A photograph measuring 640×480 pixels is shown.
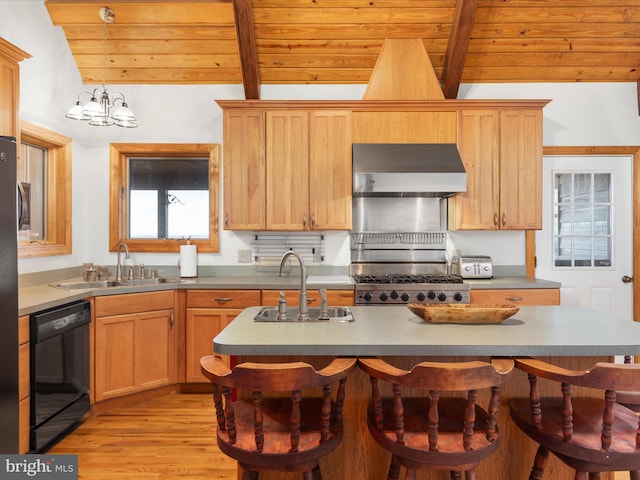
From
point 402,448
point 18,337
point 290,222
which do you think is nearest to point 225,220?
point 290,222

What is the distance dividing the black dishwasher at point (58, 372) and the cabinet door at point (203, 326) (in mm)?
773

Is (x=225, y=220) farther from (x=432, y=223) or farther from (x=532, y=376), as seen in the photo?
(x=532, y=376)

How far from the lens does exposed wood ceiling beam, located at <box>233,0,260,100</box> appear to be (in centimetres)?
339

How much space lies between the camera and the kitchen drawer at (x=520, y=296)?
11.6ft

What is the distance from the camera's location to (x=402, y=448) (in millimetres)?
1458

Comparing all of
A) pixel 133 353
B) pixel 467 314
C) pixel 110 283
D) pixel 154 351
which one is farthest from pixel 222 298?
pixel 467 314

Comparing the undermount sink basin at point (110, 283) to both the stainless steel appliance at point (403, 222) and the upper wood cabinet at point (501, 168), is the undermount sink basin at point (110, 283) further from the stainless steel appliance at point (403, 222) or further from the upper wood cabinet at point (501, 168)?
the upper wood cabinet at point (501, 168)

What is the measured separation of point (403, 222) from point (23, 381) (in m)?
3.13

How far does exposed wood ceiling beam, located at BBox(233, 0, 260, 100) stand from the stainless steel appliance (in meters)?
1.09

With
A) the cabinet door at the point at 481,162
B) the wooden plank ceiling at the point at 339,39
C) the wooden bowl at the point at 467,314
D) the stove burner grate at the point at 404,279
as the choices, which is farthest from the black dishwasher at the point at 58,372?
the cabinet door at the point at 481,162

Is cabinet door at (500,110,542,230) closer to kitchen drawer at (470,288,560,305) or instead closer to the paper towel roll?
kitchen drawer at (470,288,560,305)

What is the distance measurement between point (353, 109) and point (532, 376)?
2818mm

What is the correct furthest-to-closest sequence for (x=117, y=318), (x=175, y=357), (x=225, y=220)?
(x=225, y=220)
(x=175, y=357)
(x=117, y=318)

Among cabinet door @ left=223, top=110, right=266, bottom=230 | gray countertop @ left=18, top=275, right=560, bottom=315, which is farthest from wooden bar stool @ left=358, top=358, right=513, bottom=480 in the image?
cabinet door @ left=223, top=110, right=266, bottom=230
